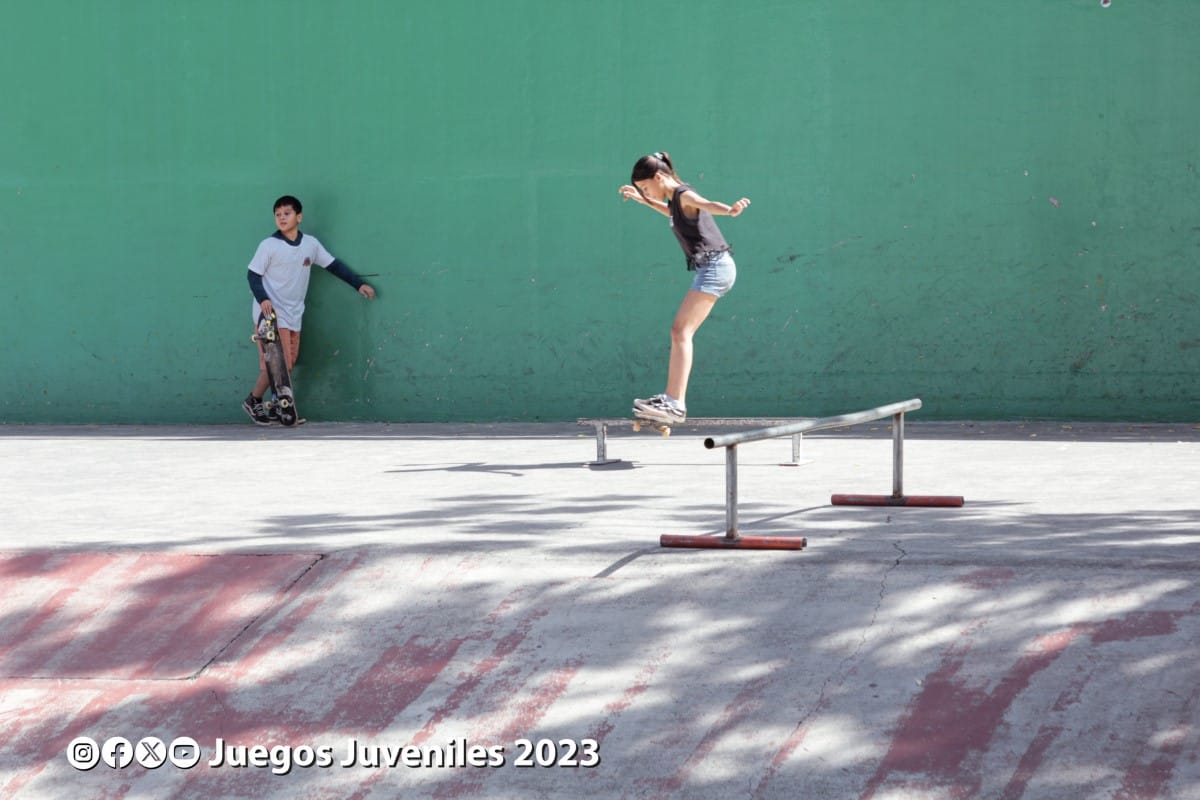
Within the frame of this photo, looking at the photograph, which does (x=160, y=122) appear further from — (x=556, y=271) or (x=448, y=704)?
(x=448, y=704)

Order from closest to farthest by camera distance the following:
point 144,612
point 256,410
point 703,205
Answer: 1. point 144,612
2. point 703,205
3. point 256,410

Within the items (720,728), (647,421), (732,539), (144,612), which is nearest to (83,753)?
(144,612)

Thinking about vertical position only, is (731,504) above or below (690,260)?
below

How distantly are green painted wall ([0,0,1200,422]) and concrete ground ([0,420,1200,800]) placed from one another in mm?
4118

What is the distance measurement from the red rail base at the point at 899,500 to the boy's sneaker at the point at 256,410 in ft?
20.6

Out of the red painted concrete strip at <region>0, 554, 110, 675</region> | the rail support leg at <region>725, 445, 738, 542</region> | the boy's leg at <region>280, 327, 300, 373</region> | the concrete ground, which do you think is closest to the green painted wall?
the boy's leg at <region>280, 327, 300, 373</region>

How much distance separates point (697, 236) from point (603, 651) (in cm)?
439

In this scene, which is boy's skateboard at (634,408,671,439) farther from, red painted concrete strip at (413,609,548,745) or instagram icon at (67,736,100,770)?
instagram icon at (67,736,100,770)

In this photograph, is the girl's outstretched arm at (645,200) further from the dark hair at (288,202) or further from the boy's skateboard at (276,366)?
the boy's skateboard at (276,366)

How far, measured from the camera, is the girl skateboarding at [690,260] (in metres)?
8.86

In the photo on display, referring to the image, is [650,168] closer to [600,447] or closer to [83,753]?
[600,447]

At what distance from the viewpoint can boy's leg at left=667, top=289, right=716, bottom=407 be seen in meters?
8.91

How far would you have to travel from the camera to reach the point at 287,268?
1197 centimetres

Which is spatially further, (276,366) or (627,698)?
(276,366)
